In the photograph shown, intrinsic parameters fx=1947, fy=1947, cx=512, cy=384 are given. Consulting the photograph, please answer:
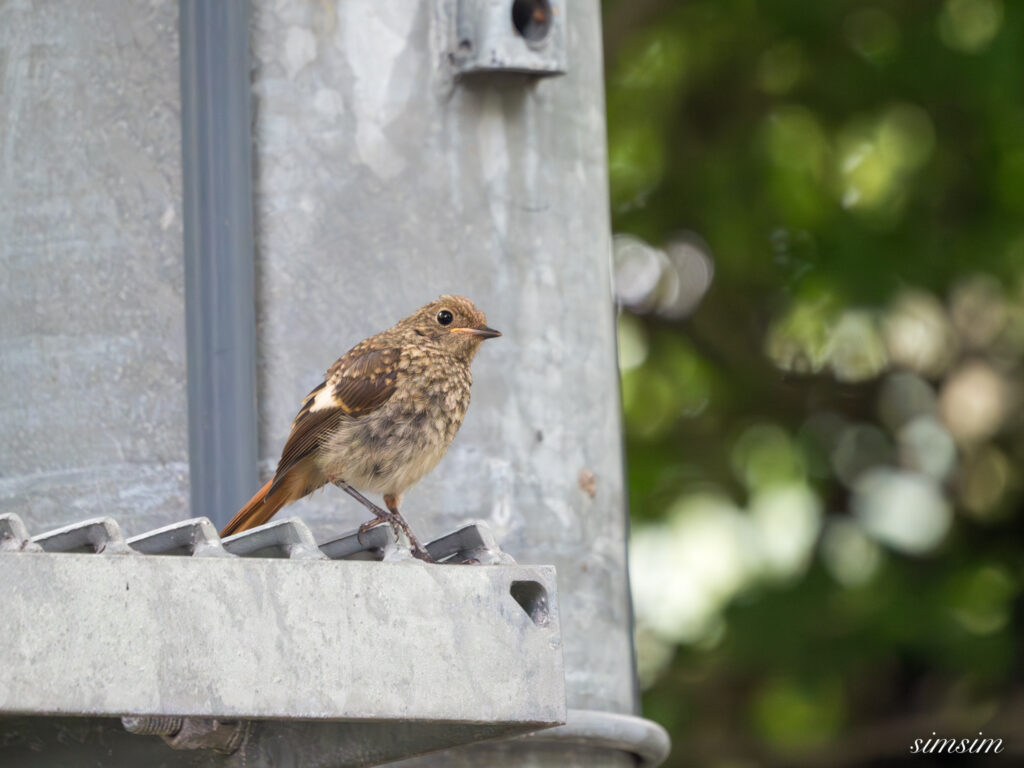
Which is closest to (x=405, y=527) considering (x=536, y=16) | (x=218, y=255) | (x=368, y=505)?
(x=368, y=505)

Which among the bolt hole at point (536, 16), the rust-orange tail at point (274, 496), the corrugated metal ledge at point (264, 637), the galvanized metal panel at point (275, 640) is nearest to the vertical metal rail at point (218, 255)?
the rust-orange tail at point (274, 496)

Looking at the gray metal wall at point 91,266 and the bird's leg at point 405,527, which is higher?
the gray metal wall at point 91,266

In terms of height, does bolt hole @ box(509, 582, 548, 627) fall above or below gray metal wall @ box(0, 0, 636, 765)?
below

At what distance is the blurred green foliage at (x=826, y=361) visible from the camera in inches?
323

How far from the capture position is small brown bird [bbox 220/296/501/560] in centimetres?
449

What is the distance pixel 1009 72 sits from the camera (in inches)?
314

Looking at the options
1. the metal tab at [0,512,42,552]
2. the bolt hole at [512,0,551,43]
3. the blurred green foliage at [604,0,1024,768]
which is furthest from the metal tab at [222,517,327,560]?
the blurred green foliage at [604,0,1024,768]

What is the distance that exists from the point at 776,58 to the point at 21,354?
5212 millimetres

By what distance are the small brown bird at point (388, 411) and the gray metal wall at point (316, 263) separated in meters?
0.05

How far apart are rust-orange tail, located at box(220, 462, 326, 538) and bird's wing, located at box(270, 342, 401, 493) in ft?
0.08

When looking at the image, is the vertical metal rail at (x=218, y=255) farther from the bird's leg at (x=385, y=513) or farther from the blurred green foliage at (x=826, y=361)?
the blurred green foliage at (x=826, y=361)

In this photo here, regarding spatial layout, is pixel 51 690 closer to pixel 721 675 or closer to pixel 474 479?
pixel 474 479

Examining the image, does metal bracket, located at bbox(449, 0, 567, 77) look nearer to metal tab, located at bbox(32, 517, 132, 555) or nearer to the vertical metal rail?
the vertical metal rail

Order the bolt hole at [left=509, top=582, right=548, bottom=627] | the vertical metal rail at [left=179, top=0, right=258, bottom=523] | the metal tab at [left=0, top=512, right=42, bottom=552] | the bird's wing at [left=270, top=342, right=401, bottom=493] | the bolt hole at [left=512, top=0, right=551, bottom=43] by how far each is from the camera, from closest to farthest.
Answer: the metal tab at [left=0, top=512, right=42, bottom=552]
the bolt hole at [left=509, top=582, right=548, bottom=627]
the vertical metal rail at [left=179, top=0, right=258, bottom=523]
the bird's wing at [left=270, top=342, right=401, bottom=493]
the bolt hole at [left=512, top=0, right=551, bottom=43]
